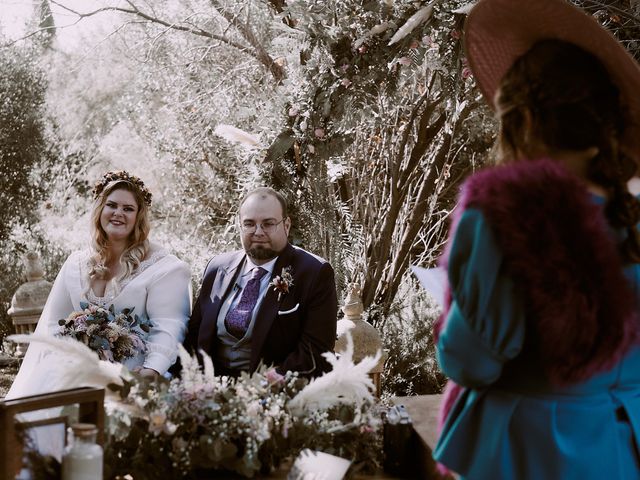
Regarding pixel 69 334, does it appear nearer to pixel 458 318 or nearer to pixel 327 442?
pixel 327 442

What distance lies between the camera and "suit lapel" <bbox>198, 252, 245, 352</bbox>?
11.6ft

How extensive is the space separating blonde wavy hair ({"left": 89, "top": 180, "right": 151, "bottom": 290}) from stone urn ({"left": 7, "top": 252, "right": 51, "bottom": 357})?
3.24 m

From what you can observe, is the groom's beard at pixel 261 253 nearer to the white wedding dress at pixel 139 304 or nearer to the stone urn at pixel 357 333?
the white wedding dress at pixel 139 304

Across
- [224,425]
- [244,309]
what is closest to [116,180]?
[244,309]

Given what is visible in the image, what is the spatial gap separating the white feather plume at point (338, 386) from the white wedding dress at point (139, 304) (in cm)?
132

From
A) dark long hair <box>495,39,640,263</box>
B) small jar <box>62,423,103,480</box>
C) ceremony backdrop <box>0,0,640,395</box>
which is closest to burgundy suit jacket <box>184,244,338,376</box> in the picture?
ceremony backdrop <box>0,0,640,395</box>

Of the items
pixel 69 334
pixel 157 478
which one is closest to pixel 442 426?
pixel 157 478

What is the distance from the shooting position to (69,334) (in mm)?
3447

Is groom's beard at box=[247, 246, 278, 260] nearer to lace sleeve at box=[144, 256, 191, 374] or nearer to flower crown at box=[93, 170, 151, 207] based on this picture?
lace sleeve at box=[144, 256, 191, 374]

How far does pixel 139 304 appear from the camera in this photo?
12.0 ft

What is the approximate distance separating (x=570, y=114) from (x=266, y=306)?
2.39 meters

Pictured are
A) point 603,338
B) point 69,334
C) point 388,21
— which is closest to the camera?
point 603,338

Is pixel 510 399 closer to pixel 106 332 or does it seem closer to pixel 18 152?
pixel 106 332

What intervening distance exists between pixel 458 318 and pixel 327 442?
117 cm
